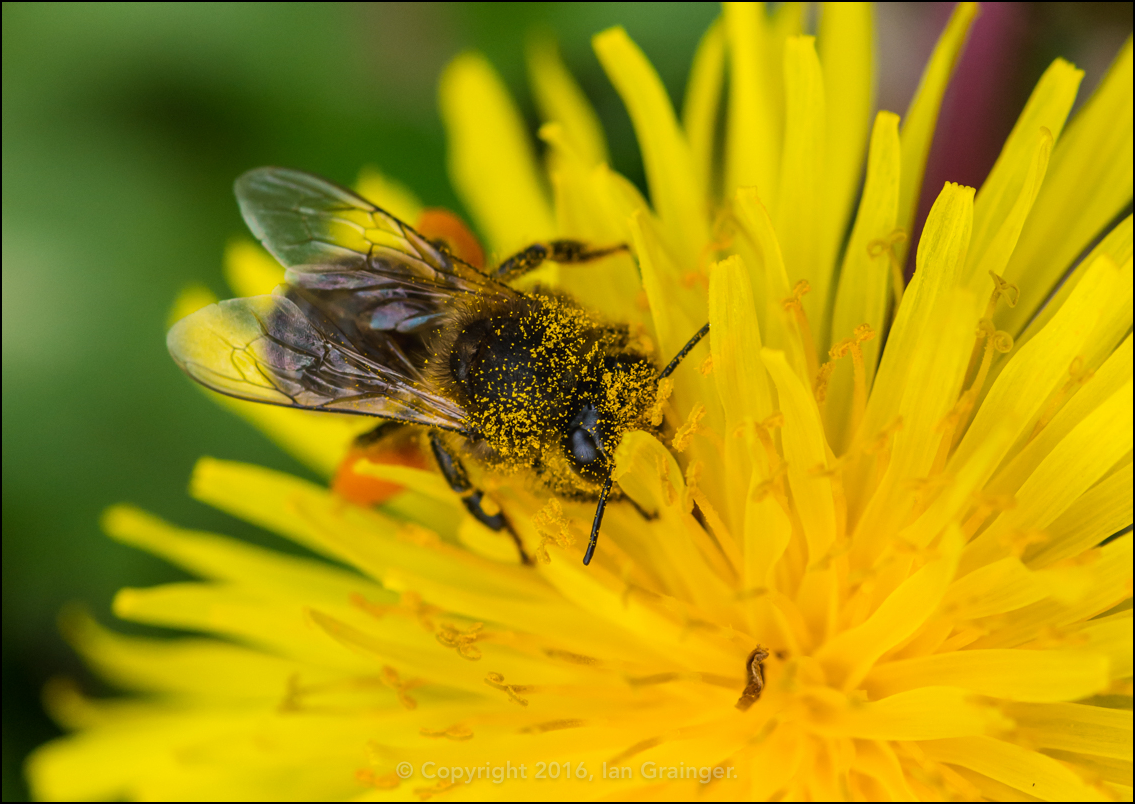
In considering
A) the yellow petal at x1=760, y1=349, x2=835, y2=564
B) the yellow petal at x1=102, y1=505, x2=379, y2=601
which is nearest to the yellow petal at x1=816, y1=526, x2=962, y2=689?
the yellow petal at x1=760, y1=349, x2=835, y2=564

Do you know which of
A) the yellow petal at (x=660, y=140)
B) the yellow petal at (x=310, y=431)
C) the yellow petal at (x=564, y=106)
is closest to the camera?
the yellow petal at (x=660, y=140)

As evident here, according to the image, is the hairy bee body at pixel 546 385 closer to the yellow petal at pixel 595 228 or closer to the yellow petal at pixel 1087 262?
the yellow petal at pixel 595 228

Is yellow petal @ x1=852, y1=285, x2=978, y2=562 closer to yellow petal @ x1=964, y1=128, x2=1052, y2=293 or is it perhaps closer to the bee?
yellow petal @ x1=964, y1=128, x2=1052, y2=293

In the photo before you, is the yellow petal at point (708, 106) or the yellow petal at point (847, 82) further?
the yellow petal at point (708, 106)

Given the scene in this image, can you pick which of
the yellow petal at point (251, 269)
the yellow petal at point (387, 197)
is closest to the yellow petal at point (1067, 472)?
the yellow petal at point (387, 197)

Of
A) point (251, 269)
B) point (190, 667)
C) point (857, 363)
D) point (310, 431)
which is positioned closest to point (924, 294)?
point (857, 363)

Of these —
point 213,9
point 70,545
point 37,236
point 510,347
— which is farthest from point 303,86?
point 510,347

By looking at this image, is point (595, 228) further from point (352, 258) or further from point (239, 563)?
point (239, 563)
